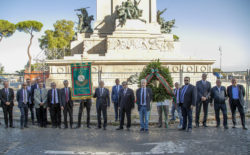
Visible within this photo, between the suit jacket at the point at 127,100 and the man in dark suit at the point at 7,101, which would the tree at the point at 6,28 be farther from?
the suit jacket at the point at 127,100

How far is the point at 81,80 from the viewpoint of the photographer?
32.1 ft

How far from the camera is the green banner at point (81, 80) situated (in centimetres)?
947

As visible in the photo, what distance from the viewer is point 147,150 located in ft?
19.9

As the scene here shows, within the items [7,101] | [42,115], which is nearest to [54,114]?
[42,115]

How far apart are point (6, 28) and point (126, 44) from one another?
3571 cm

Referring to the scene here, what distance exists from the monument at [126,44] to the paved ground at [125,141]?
1251 centimetres

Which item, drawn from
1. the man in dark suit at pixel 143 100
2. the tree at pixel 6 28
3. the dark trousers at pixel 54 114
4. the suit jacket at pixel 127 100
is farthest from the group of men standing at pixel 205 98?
the tree at pixel 6 28

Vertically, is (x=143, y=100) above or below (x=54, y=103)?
above

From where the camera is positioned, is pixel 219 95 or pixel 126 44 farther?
pixel 126 44

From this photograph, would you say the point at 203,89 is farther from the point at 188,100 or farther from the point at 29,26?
the point at 29,26

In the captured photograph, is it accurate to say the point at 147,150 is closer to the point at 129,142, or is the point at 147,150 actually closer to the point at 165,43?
the point at 129,142

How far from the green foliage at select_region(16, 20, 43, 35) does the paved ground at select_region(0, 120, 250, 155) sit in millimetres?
46812

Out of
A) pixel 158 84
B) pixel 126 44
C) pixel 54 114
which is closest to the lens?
pixel 54 114

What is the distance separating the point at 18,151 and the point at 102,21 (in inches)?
1033
